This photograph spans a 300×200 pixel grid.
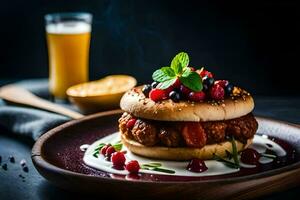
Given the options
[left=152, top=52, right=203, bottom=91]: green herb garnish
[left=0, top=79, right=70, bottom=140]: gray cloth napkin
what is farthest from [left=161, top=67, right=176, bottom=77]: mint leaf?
[left=0, top=79, right=70, bottom=140]: gray cloth napkin

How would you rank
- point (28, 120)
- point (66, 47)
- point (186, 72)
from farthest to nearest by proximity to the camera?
point (66, 47) < point (28, 120) < point (186, 72)

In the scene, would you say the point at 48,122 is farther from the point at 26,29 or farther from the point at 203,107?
the point at 26,29

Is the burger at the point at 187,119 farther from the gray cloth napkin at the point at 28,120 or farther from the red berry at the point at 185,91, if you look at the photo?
the gray cloth napkin at the point at 28,120

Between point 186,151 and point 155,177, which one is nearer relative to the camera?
point 155,177

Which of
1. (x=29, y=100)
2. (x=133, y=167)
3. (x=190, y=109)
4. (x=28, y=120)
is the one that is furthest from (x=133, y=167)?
(x=29, y=100)

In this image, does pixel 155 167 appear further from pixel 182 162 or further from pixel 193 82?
pixel 193 82

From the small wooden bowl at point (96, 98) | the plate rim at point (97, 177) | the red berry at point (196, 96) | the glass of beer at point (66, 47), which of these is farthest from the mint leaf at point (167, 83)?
the glass of beer at point (66, 47)
